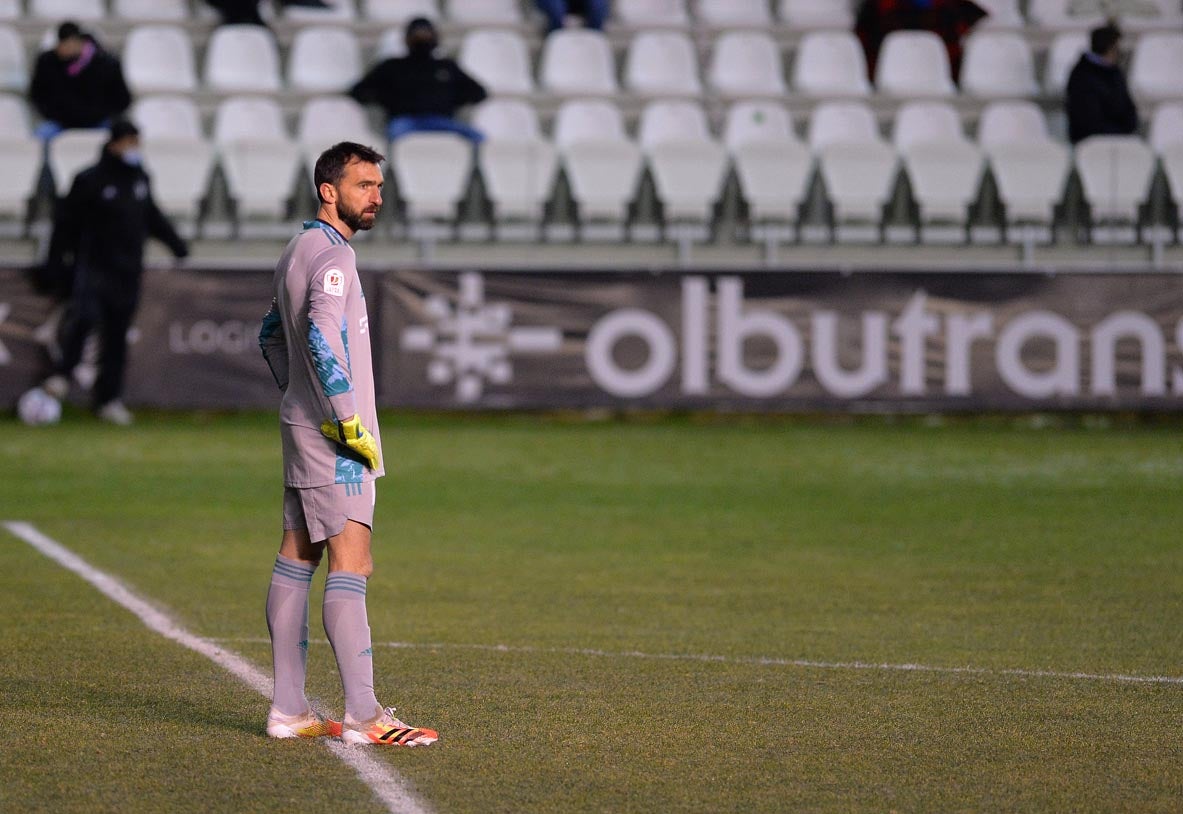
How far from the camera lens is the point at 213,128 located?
18.8 meters

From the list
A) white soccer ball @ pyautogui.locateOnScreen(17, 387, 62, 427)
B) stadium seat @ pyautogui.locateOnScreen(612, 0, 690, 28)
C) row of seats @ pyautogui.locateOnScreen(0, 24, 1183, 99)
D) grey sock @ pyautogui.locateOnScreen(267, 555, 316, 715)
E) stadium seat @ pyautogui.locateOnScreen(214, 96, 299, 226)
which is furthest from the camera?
stadium seat @ pyautogui.locateOnScreen(612, 0, 690, 28)

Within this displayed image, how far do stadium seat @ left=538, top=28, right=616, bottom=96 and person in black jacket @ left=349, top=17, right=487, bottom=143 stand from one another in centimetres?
139

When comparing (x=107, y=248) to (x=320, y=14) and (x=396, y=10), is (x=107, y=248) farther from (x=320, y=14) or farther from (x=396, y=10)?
(x=396, y=10)

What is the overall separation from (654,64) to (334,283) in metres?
14.7

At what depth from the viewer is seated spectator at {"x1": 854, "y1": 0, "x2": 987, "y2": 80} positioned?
19.9 metres

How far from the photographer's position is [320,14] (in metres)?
19.8

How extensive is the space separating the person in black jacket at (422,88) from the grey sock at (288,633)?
12898 mm

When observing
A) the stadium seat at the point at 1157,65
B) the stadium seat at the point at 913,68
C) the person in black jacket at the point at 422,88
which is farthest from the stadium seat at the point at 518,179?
the stadium seat at the point at 1157,65

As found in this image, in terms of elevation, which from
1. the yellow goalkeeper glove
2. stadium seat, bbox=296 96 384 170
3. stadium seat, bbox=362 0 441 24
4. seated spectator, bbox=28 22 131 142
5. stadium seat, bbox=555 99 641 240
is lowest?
the yellow goalkeeper glove

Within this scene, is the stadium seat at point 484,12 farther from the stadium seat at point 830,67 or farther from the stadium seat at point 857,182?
the stadium seat at point 857,182

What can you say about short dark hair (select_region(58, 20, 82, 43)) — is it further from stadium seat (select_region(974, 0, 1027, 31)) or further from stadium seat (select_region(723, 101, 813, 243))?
stadium seat (select_region(974, 0, 1027, 31))

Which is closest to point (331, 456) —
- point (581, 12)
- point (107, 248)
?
point (107, 248)

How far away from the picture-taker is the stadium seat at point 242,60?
1898 cm

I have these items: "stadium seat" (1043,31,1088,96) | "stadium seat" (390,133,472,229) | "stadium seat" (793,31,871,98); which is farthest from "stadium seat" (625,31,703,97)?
"stadium seat" (1043,31,1088,96)
